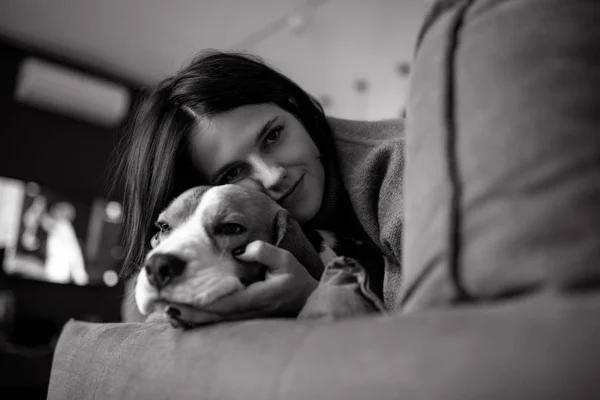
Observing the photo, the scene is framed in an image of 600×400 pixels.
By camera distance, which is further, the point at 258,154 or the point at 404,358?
the point at 258,154

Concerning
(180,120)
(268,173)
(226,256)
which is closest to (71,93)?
(180,120)

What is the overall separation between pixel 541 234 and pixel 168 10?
4.01 m

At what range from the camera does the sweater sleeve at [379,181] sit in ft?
3.31

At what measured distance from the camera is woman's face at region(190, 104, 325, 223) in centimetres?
119

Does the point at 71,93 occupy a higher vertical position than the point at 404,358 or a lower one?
lower

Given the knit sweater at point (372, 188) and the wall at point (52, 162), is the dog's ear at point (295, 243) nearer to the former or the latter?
the knit sweater at point (372, 188)

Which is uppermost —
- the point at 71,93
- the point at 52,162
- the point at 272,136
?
the point at 272,136

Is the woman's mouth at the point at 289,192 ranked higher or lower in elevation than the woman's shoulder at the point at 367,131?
lower

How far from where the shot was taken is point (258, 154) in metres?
1.22

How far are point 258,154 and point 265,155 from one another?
2 centimetres

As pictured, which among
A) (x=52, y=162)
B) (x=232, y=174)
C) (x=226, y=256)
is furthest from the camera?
(x=52, y=162)

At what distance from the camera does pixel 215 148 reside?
1.24m

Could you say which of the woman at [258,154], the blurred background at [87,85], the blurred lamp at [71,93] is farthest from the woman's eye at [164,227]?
the blurred lamp at [71,93]

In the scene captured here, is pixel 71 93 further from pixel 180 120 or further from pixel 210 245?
pixel 210 245
